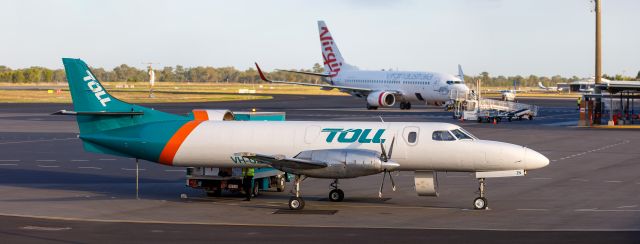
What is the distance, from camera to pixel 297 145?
2983cm

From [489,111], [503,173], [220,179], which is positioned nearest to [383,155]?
[503,173]

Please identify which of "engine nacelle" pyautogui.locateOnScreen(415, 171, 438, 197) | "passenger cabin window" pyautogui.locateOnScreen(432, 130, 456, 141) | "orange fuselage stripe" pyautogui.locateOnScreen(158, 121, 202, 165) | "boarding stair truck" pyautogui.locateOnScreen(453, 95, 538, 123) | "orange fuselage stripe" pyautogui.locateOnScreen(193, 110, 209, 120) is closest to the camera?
"passenger cabin window" pyautogui.locateOnScreen(432, 130, 456, 141)

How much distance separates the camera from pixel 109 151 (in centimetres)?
3178

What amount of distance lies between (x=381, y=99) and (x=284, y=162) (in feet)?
225

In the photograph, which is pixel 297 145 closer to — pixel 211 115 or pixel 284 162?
pixel 284 162

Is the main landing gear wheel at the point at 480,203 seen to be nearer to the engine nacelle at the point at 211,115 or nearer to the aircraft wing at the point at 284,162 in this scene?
the aircraft wing at the point at 284,162

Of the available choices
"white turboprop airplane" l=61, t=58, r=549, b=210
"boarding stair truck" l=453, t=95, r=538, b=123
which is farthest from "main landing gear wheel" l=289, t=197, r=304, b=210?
"boarding stair truck" l=453, t=95, r=538, b=123

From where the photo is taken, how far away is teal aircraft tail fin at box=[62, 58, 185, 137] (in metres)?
31.5

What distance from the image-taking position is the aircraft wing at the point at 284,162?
27.6 meters

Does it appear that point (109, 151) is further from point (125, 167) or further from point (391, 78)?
point (391, 78)

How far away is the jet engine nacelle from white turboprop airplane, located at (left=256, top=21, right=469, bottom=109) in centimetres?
6173

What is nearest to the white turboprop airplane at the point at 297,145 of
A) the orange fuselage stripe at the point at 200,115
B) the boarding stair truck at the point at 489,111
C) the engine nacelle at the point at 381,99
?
the orange fuselage stripe at the point at 200,115

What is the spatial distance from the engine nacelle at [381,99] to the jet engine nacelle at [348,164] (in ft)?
222

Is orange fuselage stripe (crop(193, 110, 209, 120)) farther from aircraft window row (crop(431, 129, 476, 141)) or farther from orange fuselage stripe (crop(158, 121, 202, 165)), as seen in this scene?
aircraft window row (crop(431, 129, 476, 141))
